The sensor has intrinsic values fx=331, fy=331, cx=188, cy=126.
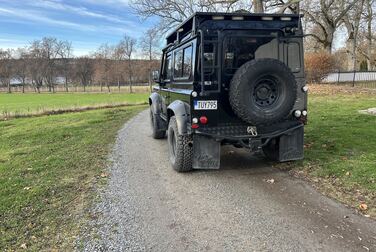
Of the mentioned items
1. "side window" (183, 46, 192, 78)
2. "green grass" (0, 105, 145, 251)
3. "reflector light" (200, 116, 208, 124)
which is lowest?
"green grass" (0, 105, 145, 251)

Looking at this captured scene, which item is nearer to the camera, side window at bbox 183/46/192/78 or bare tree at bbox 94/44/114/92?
side window at bbox 183/46/192/78

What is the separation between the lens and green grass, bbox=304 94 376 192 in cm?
518

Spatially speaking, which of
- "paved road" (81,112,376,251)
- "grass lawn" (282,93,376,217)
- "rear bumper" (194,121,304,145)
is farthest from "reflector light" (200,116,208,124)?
"grass lawn" (282,93,376,217)

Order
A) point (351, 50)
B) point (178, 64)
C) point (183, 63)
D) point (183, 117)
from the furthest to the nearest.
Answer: point (351, 50), point (178, 64), point (183, 63), point (183, 117)

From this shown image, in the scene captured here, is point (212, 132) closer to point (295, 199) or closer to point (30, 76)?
point (295, 199)

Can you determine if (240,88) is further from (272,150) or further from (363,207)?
(363,207)

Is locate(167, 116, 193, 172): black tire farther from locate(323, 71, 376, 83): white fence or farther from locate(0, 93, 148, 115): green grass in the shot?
locate(323, 71, 376, 83): white fence

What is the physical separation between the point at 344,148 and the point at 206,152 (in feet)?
10.5

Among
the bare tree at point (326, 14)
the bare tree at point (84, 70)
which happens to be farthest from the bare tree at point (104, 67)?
the bare tree at point (326, 14)

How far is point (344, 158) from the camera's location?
6.06m

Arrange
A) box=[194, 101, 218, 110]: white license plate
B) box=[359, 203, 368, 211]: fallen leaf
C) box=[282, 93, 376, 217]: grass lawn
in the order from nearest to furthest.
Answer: box=[359, 203, 368, 211]: fallen leaf, box=[282, 93, 376, 217]: grass lawn, box=[194, 101, 218, 110]: white license plate

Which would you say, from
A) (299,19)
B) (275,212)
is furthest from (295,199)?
(299,19)

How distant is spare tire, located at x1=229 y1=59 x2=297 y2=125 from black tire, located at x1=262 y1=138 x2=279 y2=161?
2.94ft

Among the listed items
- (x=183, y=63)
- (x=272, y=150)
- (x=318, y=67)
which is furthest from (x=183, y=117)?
(x=318, y=67)
